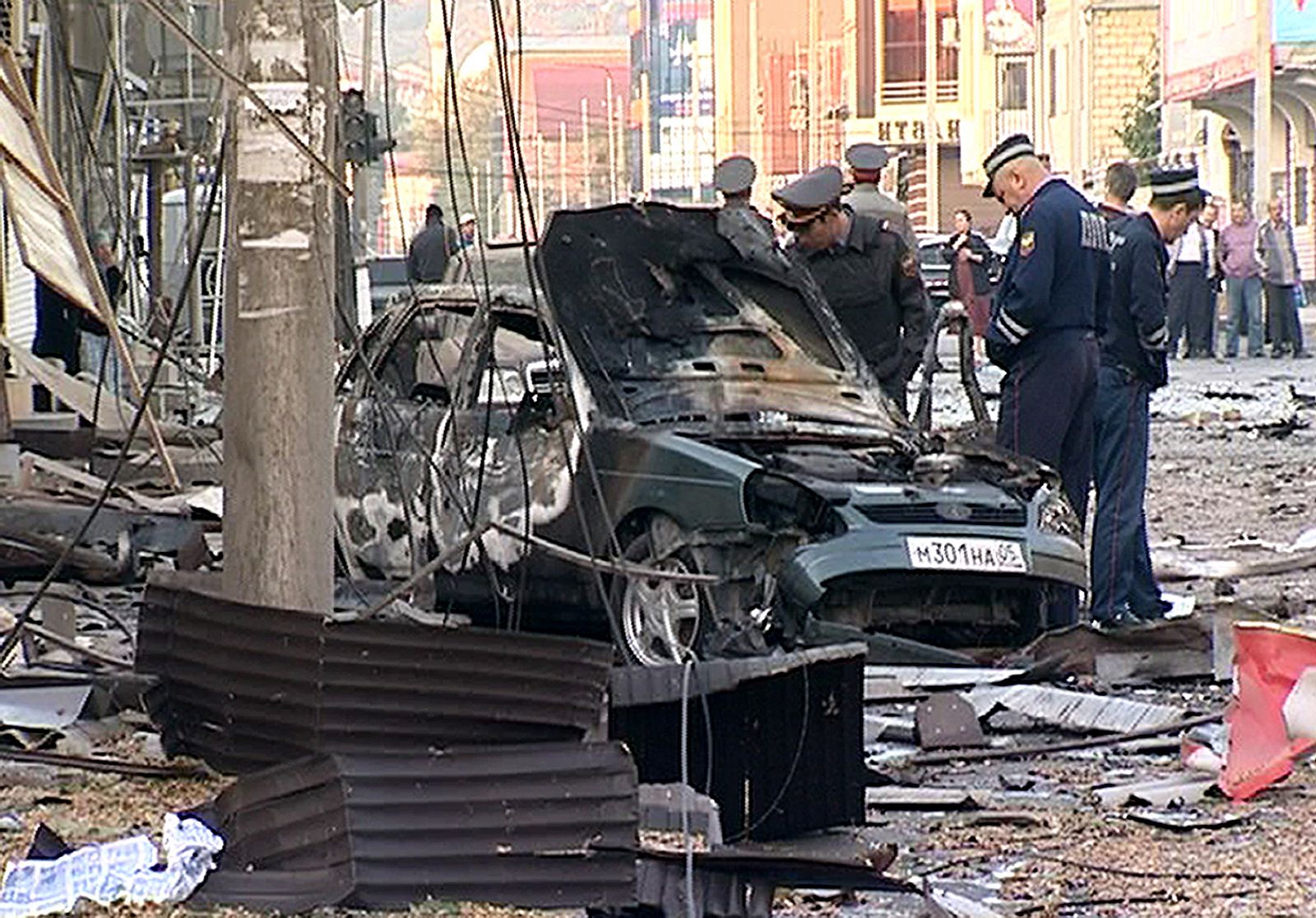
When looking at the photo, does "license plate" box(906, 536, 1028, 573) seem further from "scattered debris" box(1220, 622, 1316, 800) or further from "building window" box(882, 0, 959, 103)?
"building window" box(882, 0, 959, 103)

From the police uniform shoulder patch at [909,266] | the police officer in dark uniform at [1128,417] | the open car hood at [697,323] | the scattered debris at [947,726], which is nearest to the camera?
the scattered debris at [947,726]

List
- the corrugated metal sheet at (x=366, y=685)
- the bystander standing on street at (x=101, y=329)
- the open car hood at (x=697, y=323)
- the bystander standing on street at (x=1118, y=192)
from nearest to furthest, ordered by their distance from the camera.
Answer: the corrugated metal sheet at (x=366, y=685) → the open car hood at (x=697, y=323) → the bystander standing on street at (x=1118, y=192) → the bystander standing on street at (x=101, y=329)

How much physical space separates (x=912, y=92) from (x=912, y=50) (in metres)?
3.72

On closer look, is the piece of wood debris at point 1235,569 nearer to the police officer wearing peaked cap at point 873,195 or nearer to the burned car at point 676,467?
the police officer wearing peaked cap at point 873,195

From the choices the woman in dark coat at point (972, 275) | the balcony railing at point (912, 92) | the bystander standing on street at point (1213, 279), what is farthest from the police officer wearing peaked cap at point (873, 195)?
the balcony railing at point (912, 92)

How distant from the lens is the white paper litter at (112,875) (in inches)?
249

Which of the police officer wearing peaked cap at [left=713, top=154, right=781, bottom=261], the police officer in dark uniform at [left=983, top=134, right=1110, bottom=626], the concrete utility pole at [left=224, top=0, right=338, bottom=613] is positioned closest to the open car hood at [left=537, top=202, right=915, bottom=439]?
the police officer wearing peaked cap at [left=713, top=154, right=781, bottom=261]

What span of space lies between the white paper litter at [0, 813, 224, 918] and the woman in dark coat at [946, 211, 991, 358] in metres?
26.1

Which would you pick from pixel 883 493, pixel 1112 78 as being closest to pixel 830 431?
pixel 883 493

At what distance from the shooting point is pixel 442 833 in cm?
655

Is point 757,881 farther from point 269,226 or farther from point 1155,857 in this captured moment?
point 269,226

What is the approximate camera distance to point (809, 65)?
428ft

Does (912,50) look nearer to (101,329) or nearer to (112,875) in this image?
(101,329)

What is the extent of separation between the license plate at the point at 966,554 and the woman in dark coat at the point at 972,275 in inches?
858
